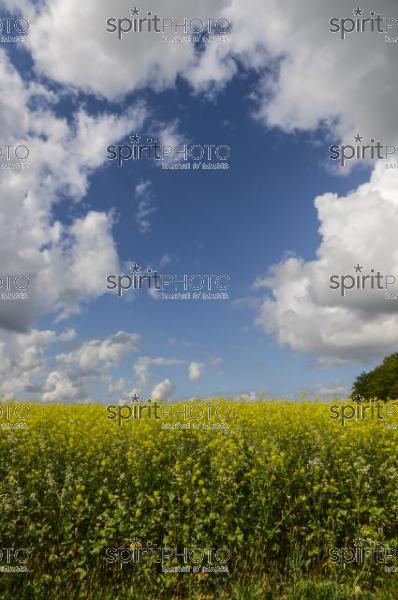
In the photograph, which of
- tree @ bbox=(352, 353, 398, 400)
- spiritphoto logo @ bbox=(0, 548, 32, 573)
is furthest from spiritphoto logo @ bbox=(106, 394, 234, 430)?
tree @ bbox=(352, 353, 398, 400)

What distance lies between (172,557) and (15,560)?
81.5 inches

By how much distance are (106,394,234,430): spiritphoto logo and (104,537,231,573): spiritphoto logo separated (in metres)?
1.90

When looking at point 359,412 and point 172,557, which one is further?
point 359,412

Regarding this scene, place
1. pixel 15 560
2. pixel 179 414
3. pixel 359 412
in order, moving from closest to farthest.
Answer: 1. pixel 15 560
2. pixel 179 414
3. pixel 359 412

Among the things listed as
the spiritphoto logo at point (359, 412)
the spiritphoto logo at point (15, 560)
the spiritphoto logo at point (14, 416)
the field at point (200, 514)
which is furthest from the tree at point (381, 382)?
Answer: the spiritphoto logo at point (15, 560)

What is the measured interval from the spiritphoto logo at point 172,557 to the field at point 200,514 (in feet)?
0.06

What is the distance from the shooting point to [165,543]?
6746 millimetres

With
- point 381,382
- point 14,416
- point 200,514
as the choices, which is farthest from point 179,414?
point 381,382

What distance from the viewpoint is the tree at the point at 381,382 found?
18219mm

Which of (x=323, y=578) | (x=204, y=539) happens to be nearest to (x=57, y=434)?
(x=204, y=539)

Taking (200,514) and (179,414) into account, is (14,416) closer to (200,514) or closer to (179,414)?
(179,414)

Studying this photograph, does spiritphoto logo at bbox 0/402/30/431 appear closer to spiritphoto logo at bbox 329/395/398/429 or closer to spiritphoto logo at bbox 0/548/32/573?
spiritphoto logo at bbox 0/548/32/573

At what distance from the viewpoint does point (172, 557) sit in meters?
6.71

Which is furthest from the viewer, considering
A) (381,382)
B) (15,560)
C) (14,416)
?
(381,382)
